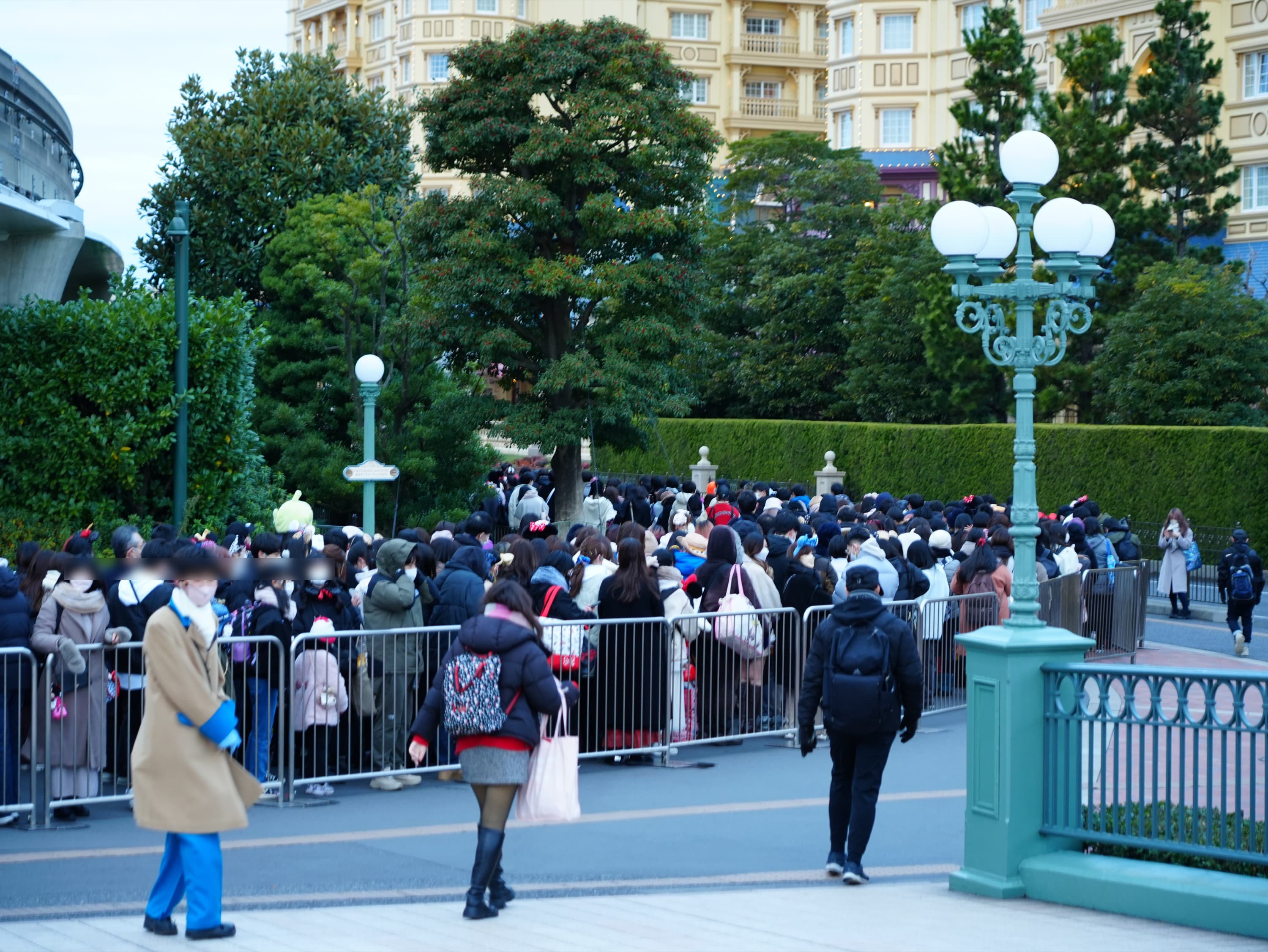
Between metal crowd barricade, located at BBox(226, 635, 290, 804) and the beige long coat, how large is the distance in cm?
343

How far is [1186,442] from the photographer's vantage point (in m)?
31.7

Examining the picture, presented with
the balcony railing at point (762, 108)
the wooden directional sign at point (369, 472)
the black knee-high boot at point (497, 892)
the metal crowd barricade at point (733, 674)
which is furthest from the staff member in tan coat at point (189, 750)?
the balcony railing at point (762, 108)

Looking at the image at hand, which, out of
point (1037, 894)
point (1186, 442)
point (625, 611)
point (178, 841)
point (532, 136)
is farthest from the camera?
point (1186, 442)

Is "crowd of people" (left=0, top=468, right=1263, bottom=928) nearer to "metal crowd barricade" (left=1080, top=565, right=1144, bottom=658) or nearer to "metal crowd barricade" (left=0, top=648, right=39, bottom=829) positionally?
"metal crowd barricade" (left=0, top=648, right=39, bottom=829)

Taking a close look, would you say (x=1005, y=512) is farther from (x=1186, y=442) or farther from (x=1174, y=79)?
(x=1174, y=79)

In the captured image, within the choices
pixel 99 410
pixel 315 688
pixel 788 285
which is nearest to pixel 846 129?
pixel 788 285

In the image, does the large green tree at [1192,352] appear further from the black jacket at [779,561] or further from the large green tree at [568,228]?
the black jacket at [779,561]

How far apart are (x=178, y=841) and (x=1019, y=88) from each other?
35.3 m

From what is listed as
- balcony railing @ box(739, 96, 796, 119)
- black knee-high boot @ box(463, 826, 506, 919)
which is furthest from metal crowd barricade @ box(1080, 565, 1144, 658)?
balcony railing @ box(739, 96, 796, 119)

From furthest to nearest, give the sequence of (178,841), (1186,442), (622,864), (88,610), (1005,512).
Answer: (1186,442)
(1005,512)
(88,610)
(622,864)
(178,841)

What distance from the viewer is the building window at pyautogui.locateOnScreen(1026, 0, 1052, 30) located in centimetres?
5438

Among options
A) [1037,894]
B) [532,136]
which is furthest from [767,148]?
[1037,894]

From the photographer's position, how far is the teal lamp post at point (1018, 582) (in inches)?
323

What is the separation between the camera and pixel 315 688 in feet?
34.8
